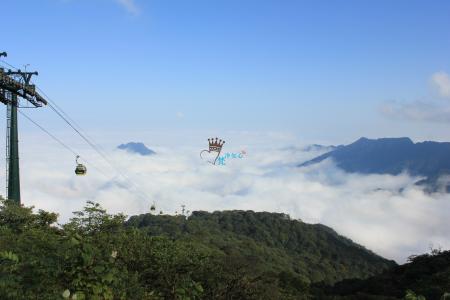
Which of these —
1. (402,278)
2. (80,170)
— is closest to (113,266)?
(80,170)

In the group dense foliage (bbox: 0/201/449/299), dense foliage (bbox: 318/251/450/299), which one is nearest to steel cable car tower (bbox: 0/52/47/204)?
dense foliage (bbox: 0/201/449/299)

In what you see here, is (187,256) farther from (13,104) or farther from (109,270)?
(13,104)

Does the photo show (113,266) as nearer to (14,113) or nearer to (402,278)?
(14,113)

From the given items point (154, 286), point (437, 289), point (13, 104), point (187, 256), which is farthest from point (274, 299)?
point (13, 104)

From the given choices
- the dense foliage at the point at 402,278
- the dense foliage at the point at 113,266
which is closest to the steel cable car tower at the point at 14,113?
the dense foliage at the point at 113,266

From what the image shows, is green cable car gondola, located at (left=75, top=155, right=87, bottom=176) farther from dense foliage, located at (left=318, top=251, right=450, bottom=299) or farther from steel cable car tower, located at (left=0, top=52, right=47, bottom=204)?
dense foliage, located at (left=318, top=251, right=450, bottom=299)

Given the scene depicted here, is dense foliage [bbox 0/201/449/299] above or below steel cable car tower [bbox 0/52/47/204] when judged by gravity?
below

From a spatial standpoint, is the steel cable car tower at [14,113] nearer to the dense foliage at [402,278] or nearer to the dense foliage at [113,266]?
the dense foliage at [113,266]

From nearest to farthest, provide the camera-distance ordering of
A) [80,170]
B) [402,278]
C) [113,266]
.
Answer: [113,266] < [80,170] < [402,278]

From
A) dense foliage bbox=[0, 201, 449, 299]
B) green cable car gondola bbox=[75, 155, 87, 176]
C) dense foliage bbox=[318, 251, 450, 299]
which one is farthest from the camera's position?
dense foliage bbox=[318, 251, 450, 299]

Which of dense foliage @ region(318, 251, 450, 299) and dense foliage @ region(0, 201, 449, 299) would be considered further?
dense foliage @ region(318, 251, 450, 299)

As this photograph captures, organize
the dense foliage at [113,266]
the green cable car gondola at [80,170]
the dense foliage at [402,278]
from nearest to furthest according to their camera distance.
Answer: the dense foliage at [113,266], the green cable car gondola at [80,170], the dense foliage at [402,278]
